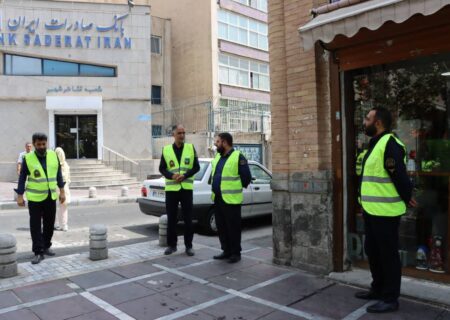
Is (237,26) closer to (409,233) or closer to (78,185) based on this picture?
(78,185)

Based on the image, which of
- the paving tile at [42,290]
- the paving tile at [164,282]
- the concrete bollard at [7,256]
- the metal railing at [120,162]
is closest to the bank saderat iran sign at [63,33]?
the metal railing at [120,162]

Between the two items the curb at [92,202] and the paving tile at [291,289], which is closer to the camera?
the paving tile at [291,289]

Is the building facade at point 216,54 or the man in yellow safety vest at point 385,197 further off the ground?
the building facade at point 216,54

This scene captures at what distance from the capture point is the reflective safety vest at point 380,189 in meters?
4.12

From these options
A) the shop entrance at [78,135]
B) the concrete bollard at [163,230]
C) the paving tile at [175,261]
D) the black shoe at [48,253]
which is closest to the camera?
the paving tile at [175,261]

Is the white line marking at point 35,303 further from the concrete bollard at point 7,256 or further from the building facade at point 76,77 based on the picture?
the building facade at point 76,77

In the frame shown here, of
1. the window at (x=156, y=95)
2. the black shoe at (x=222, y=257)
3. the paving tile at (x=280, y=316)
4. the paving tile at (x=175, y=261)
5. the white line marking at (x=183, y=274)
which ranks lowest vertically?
the paving tile at (x=280, y=316)

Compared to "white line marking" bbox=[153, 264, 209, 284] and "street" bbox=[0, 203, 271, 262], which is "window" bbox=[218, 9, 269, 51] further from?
"white line marking" bbox=[153, 264, 209, 284]

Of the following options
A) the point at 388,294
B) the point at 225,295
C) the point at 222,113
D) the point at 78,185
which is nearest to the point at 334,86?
the point at 388,294

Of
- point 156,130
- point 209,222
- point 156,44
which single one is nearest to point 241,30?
point 156,44

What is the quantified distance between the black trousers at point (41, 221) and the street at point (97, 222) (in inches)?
24.3

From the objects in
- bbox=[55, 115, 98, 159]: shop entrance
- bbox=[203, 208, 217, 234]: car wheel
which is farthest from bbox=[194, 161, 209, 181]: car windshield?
bbox=[55, 115, 98, 159]: shop entrance

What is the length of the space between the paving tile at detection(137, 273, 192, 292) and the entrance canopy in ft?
10.5

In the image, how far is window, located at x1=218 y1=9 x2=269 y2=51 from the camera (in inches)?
1229
